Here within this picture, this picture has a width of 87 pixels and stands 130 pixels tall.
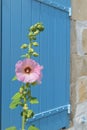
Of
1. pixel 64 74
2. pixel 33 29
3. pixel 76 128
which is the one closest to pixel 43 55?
pixel 64 74

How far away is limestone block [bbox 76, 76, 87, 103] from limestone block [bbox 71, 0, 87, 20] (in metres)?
0.53

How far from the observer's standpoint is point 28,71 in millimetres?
1685

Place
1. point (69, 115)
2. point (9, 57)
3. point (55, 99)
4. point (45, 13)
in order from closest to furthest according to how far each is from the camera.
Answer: point (9, 57), point (45, 13), point (55, 99), point (69, 115)

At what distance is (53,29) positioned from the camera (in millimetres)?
3250

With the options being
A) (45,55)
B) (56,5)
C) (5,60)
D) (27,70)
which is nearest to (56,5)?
(56,5)

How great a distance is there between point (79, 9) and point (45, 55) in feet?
2.29

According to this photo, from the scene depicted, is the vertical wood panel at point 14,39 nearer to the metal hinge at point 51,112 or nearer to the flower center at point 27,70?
the metal hinge at point 51,112

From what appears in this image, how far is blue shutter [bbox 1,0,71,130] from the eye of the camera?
9.03ft

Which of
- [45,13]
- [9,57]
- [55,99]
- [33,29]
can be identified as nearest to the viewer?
[33,29]

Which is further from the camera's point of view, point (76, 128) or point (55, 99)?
point (76, 128)

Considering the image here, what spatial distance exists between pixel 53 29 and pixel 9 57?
61cm

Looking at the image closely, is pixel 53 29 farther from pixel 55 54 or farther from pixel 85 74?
pixel 85 74

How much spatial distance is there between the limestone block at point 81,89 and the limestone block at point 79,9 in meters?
0.53

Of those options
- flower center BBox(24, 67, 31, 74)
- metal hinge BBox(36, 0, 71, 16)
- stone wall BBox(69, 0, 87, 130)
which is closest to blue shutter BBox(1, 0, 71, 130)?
metal hinge BBox(36, 0, 71, 16)
